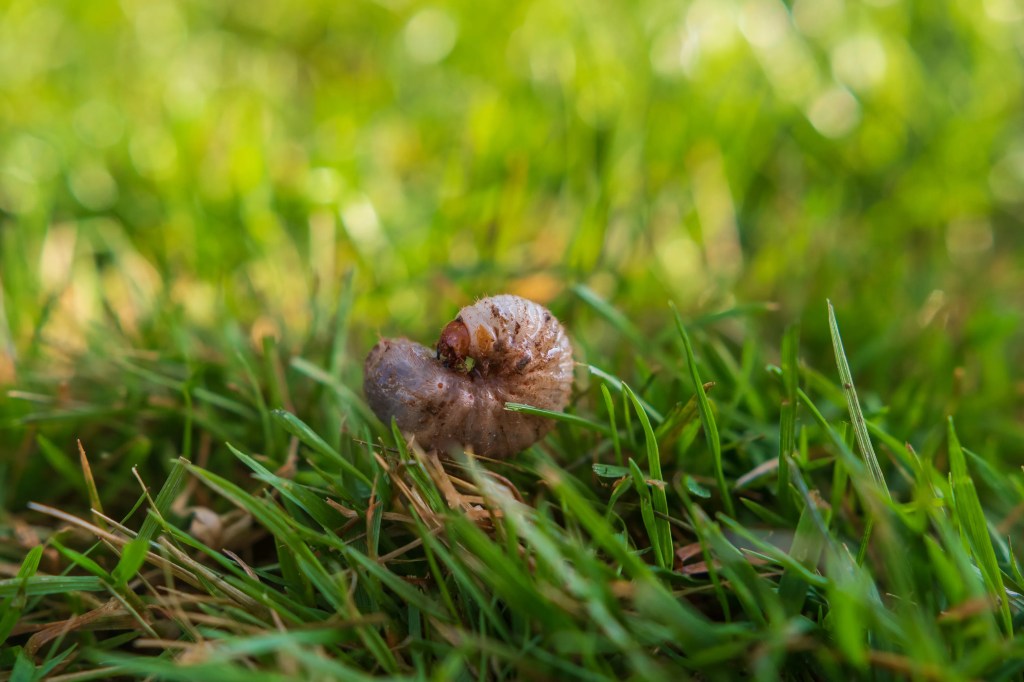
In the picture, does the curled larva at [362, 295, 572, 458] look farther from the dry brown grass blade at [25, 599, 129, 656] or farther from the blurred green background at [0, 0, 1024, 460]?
the dry brown grass blade at [25, 599, 129, 656]

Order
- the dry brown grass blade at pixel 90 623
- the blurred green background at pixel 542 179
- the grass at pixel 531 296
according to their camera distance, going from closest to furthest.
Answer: the grass at pixel 531 296 < the dry brown grass blade at pixel 90 623 < the blurred green background at pixel 542 179

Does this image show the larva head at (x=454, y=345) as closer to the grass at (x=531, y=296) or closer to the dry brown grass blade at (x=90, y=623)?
the grass at (x=531, y=296)

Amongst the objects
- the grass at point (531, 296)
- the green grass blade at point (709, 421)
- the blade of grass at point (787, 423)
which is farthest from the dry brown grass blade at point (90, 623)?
the blade of grass at point (787, 423)

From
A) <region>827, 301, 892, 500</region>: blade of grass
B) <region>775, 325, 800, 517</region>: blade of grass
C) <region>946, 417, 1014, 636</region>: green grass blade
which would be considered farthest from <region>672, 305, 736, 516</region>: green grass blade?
<region>946, 417, 1014, 636</region>: green grass blade

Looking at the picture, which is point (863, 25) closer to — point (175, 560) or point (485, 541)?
point (485, 541)

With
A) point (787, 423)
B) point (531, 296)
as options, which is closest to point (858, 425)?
point (787, 423)

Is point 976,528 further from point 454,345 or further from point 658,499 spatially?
point 454,345
